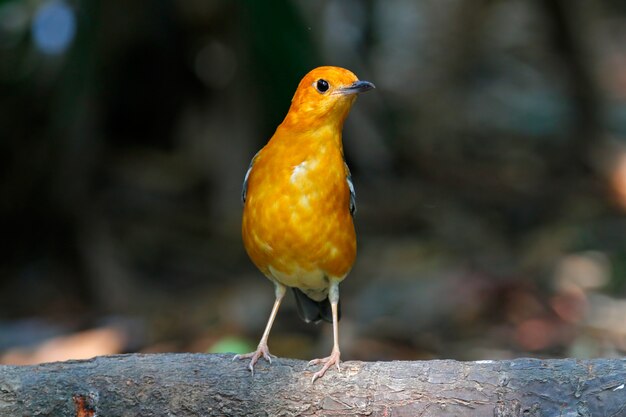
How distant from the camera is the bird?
525cm

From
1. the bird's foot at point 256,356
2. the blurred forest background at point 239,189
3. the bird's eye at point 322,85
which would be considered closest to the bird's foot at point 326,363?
the bird's foot at point 256,356

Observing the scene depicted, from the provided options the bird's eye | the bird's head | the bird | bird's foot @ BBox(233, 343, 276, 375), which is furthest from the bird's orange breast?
bird's foot @ BBox(233, 343, 276, 375)

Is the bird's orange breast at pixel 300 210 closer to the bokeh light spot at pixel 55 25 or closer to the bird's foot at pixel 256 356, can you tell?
the bird's foot at pixel 256 356

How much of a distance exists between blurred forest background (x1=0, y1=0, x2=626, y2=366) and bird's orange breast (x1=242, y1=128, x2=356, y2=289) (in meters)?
2.40

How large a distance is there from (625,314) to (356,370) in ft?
13.6

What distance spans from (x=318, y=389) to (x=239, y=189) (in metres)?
5.64

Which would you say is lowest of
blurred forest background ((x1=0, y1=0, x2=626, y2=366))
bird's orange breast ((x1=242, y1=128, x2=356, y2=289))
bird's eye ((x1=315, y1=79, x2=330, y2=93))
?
bird's orange breast ((x1=242, y1=128, x2=356, y2=289))

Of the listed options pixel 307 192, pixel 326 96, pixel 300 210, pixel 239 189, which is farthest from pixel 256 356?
pixel 239 189

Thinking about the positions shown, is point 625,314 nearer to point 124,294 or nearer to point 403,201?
point 403,201

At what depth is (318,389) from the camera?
4703mm

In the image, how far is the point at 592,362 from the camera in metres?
4.54

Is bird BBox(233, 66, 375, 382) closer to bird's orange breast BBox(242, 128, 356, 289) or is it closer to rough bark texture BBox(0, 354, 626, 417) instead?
bird's orange breast BBox(242, 128, 356, 289)

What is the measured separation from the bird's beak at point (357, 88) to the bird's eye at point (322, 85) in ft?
0.28

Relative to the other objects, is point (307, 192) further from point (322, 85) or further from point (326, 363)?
point (326, 363)
